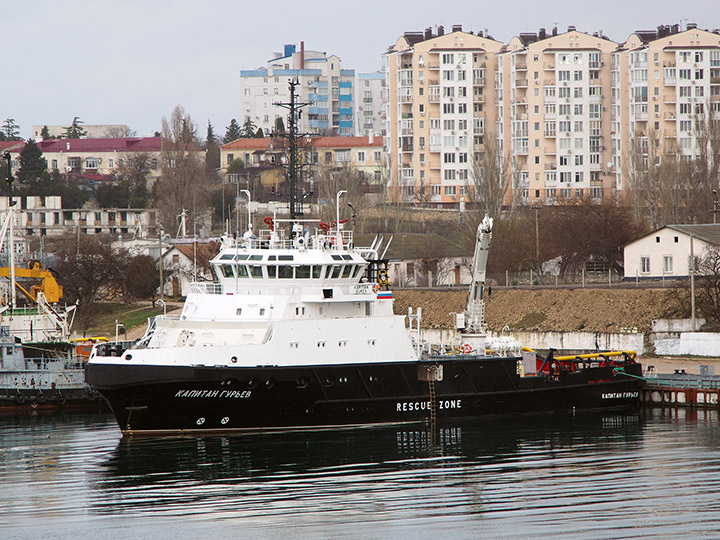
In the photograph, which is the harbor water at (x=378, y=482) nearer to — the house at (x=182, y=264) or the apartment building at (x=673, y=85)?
the house at (x=182, y=264)

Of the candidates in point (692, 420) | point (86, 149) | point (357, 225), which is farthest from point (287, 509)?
point (86, 149)

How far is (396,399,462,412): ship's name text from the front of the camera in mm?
36031

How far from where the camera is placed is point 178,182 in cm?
9588

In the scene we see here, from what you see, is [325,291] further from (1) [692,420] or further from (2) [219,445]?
(1) [692,420]

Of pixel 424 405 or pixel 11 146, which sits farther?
pixel 11 146

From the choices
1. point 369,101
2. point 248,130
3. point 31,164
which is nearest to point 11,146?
point 31,164

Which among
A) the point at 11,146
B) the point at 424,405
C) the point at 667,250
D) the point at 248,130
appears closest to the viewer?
the point at 424,405

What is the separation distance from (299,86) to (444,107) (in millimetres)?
61195

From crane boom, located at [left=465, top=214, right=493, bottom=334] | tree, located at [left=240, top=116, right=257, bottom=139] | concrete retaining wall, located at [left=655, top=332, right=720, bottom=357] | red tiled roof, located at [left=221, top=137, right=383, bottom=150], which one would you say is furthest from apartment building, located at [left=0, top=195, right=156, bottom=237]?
crane boom, located at [left=465, top=214, right=493, bottom=334]

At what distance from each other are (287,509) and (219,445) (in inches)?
342

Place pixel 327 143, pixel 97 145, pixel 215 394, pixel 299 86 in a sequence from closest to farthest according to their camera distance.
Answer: pixel 215 394
pixel 327 143
pixel 97 145
pixel 299 86

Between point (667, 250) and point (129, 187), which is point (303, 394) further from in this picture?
point (129, 187)

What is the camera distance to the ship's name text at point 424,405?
3603cm

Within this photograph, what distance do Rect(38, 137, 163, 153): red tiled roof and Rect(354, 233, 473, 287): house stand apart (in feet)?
205
